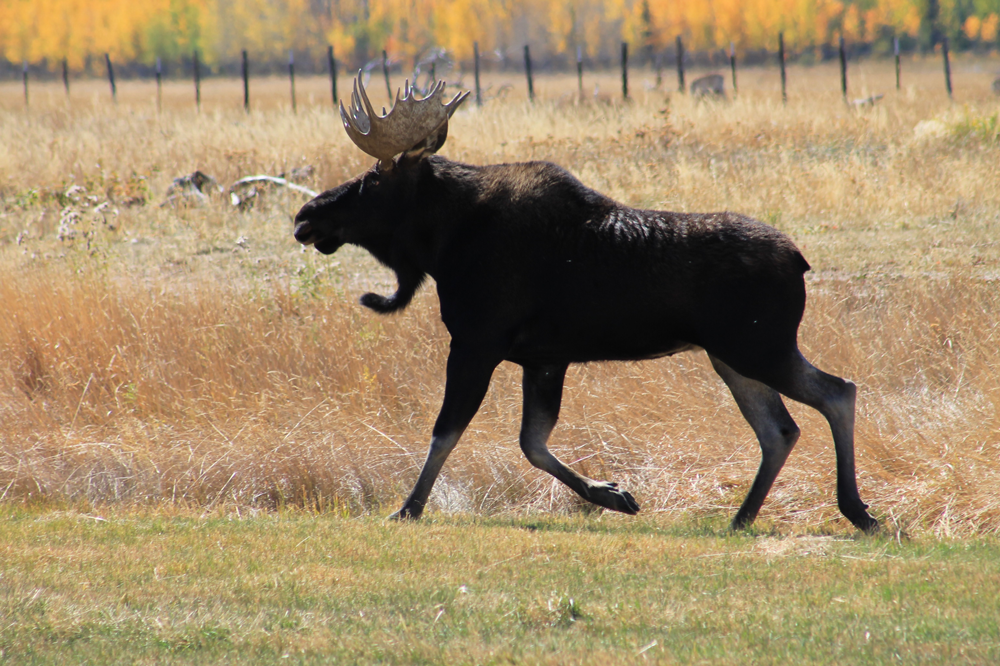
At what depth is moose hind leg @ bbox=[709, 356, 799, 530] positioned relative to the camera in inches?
259

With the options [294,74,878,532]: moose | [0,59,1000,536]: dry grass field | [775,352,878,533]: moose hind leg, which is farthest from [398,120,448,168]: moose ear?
[775,352,878,533]: moose hind leg

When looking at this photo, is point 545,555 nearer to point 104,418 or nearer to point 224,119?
point 104,418

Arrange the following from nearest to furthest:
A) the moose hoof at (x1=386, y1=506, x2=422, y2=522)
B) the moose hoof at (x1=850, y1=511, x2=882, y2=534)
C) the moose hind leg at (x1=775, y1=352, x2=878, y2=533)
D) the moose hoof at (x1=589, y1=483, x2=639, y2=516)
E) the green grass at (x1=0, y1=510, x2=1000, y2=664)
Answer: the green grass at (x1=0, y1=510, x2=1000, y2=664)
the moose hind leg at (x1=775, y1=352, x2=878, y2=533)
the moose hoof at (x1=850, y1=511, x2=882, y2=534)
the moose hoof at (x1=386, y1=506, x2=422, y2=522)
the moose hoof at (x1=589, y1=483, x2=639, y2=516)

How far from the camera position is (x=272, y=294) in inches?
460

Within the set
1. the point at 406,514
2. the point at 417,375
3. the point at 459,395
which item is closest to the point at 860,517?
the point at 459,395

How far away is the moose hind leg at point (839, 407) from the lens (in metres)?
6.00

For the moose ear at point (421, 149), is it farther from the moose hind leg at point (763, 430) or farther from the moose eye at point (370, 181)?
the moose hind leg at point (763, 430)

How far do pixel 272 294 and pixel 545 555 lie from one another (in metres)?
6.74

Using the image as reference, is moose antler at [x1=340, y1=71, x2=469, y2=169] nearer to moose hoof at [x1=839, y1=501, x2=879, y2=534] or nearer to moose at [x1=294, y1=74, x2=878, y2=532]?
moose at [x1=294, y1=74, x2=878, y2=532]

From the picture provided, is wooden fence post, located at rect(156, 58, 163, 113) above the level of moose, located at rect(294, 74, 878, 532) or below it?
above

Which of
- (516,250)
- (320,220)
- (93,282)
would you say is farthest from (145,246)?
(516,250)

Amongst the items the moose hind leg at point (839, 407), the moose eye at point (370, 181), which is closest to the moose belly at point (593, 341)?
the moose hind leg at point (839, 407)

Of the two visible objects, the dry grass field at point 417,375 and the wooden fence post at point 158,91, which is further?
the wooden fence post at point 158,91

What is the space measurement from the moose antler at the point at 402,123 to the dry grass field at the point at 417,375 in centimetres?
248
